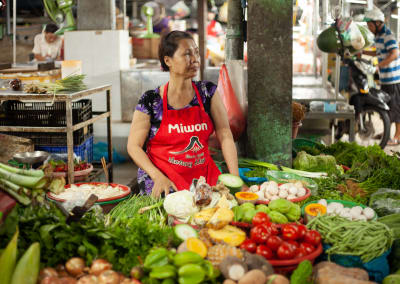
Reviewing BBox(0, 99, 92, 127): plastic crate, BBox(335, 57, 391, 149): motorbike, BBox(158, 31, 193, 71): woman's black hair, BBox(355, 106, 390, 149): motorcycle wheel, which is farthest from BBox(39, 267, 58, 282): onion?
BBox(355, 106, 390, 149): motorcycle wheel

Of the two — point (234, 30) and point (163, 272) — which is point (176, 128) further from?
point (163, 272)

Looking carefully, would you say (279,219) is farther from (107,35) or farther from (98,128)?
(107,35)

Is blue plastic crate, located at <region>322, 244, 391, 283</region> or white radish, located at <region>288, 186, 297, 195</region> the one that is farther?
white radish, located at <region>288, 186, 297, 195</region>

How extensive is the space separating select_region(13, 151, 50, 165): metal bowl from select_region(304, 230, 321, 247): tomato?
2867mm

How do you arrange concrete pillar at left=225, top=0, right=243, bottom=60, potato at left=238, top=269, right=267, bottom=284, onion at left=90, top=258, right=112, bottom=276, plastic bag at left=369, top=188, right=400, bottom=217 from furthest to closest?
1. concrete pillar at left=225, top=0, right=243, bottom=60
2. plastic bag at left=369, top=188, right=400, bottom=217
3. onion at left=90, top=258, right=112, bottom=276
4. potato at left=238, top=269, right=267, bottom=284

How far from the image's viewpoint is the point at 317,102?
6.67 meters

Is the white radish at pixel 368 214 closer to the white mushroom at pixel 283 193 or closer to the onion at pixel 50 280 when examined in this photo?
the white mushroom at pixel 283 193

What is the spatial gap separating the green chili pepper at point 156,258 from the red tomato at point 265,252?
1.39ft

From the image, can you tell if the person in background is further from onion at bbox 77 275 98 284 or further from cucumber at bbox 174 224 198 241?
A: onion at bbox 77 275 98 284

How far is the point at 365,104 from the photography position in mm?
9031

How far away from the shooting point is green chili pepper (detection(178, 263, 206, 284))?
6.66 ft

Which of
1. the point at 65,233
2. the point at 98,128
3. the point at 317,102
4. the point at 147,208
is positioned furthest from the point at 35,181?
the point at 98,128

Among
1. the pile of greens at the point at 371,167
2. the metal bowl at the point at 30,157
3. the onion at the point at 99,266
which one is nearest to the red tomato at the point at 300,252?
the onion at the point at 99,266

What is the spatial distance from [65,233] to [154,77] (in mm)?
6718
